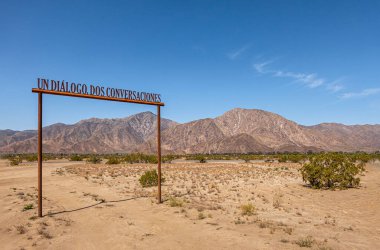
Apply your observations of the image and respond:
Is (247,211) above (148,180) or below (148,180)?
below

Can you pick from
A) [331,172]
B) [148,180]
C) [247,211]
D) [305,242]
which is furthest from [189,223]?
[331,172]

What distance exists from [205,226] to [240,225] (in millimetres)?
1253

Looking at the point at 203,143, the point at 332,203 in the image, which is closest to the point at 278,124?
the point at 203,143

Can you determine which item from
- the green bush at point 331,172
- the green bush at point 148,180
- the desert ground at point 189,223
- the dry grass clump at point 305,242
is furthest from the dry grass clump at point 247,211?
the green bush at point 331,172

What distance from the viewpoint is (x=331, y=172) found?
21.1 meters

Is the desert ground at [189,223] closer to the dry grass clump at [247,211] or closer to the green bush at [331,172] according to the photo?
the dry grass clump at [247,211]

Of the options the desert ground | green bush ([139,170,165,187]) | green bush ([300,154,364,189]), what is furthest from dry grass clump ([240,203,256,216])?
green bush ([300,154,364,189])

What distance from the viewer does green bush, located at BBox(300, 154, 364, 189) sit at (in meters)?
21.1

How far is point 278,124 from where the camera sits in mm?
190500

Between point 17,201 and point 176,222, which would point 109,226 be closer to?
point 176,222

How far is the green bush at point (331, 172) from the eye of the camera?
69.2 feet

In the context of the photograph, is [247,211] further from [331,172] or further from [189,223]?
[331,172]

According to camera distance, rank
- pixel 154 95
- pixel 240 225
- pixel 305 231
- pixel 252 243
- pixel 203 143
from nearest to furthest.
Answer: pixel 252 243 < pixel 305 231 < pixel 240 225 < pixel 154 95 < pixel 203 143

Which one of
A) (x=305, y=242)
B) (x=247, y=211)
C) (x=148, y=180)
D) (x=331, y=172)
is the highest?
(x=331, y=172)
